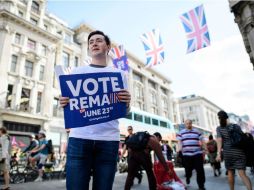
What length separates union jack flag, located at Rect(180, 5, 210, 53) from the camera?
8.91m

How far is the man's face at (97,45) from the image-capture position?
2038mm

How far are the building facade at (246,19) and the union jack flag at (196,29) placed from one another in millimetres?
3255

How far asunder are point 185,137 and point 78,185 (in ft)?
15.9

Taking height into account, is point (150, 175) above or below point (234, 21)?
below

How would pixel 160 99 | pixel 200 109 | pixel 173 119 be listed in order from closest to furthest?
pixel 160 99, pixel 173 119, pixel 200 109

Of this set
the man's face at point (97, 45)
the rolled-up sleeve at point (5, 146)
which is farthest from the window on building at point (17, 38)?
the man's face at point (97, 45)

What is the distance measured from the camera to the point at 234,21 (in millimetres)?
11844

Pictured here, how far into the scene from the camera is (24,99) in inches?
819

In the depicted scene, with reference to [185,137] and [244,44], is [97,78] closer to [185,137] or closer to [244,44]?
[185,137]

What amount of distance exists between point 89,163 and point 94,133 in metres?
0.24

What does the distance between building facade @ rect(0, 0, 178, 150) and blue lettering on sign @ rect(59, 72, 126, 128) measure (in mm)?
19254

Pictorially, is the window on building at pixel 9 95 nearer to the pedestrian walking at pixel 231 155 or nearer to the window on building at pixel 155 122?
the window on building at pixel 155 122

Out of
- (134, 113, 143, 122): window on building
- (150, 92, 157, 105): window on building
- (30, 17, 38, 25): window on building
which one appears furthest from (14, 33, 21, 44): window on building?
(150, 92, 157, 105): window on building

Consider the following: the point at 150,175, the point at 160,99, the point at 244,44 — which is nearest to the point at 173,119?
the point at 160,99
